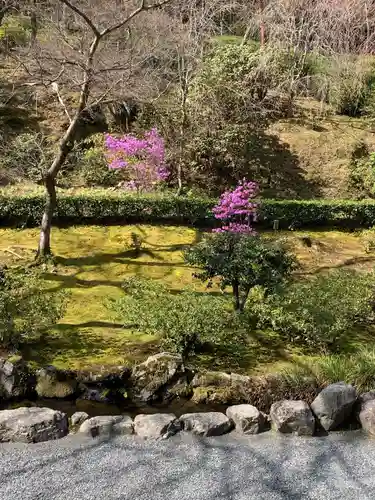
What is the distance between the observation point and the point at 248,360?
16.7 ft

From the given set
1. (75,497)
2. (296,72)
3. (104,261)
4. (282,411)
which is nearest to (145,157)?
(104,261)

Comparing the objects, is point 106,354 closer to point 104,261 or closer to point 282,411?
point 282,411

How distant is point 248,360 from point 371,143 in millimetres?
12102

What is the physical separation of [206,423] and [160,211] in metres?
7.42

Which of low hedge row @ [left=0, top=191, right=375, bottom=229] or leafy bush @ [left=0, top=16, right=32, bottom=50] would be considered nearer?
low hedge row @ [left=0, top=191, right=375, bottom=229]

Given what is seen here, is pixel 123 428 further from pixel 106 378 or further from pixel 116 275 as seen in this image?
pixel 116 275

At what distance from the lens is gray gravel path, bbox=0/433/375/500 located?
10.0 ft

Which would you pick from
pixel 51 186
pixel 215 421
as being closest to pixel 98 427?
pixel 215 421

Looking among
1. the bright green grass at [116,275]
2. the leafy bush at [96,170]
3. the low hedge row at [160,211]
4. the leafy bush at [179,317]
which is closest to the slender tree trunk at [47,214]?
the bright green grass at [116,275]

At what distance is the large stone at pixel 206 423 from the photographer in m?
3.77

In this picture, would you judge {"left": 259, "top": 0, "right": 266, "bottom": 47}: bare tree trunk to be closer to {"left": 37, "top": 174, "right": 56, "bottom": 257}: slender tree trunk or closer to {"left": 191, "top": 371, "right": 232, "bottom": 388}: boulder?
{"left": 37, "top": 174, "right": 56, "bottom": 257}: slender tree trunk

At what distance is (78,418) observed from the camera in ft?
12.5

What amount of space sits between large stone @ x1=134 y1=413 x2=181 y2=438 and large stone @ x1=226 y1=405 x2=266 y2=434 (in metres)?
0.45

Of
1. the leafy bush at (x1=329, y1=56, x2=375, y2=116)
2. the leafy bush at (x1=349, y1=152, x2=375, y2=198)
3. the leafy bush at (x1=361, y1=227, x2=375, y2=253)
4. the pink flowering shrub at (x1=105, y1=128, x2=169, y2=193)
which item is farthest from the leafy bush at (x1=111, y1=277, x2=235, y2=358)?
the leafy bush at (x1=329, y1=56, x2=375, y2=116)
